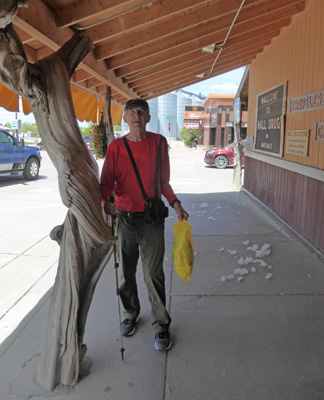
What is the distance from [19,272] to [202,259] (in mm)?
2575

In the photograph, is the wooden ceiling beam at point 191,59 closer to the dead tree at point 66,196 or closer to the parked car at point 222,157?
the dead tree at point 66,196

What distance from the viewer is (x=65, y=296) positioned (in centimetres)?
251

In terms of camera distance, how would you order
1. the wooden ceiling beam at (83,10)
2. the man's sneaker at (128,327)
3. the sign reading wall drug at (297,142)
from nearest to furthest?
1. the man's sneaker at (128,327)
2. the wooden ceiling beam at (83,10)
3. the sign reading wall drug at (297,142)

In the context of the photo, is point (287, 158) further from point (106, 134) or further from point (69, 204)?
point (69, 204)

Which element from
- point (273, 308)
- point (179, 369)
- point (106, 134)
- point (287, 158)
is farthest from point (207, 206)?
point (179, 369)

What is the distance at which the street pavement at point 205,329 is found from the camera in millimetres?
2518

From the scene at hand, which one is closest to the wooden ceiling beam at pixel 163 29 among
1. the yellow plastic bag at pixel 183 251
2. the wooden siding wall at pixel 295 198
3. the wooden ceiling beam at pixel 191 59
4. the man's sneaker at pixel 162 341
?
the wooden ceiling beam at pixel 191 59

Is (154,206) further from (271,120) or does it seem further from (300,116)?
(271,120)

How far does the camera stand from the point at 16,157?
45.3 ft

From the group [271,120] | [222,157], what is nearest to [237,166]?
[271,120]

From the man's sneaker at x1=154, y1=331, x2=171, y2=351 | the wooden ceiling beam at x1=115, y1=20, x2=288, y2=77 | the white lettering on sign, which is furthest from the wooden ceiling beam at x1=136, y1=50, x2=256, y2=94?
the man's sneaker at x1=154, y1=331, x2=171, y2=351

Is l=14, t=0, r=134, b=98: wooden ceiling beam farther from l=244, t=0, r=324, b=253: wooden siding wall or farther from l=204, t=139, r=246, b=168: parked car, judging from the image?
l=204, t=139, r=246, b=168: parked car

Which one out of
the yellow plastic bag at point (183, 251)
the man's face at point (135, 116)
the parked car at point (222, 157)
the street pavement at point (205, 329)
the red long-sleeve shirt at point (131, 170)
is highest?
the man's face at point (135, 116)

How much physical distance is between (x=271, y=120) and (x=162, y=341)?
5.93 meters
